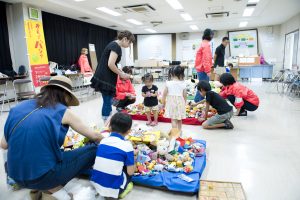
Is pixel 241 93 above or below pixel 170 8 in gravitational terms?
below

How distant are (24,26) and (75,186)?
18.6ft

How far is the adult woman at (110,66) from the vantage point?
109 inches

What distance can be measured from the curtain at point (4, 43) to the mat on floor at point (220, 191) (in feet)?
21.0

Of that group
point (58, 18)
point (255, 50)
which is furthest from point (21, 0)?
point (255, 50)

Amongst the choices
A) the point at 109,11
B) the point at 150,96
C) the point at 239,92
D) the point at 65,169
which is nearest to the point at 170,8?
the point at 109,11

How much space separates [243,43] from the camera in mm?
12234

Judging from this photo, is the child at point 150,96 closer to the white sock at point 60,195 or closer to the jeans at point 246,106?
the jeans at point 246,106

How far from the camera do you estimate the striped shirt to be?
1.66 meters

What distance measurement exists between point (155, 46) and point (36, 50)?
8223mm

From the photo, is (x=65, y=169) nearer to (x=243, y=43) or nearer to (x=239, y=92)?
(x=239, y=92)

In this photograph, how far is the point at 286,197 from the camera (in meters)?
1.81

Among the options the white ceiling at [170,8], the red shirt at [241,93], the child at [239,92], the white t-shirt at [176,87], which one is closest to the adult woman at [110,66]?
the white t-shirt at [176,87]

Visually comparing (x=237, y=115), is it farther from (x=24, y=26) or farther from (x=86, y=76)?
(x=24, y=26)

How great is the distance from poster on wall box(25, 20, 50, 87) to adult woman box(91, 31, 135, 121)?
14.5ft
